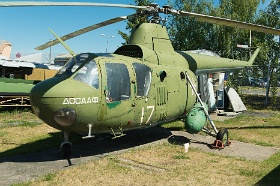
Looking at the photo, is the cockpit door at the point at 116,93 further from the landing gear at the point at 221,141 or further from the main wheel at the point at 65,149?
the landing gear at the point at 221,141

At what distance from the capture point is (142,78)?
8656 mm

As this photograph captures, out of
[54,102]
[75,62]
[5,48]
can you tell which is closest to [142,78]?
[75,62]

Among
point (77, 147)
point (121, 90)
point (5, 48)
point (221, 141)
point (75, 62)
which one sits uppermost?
point (5, 48)

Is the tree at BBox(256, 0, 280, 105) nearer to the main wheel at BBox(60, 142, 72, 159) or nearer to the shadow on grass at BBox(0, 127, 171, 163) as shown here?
the shadow on grass at BBox(0, 127, 171, 163)

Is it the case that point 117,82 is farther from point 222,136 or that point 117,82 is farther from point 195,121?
point 222,136

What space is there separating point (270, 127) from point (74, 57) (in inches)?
393

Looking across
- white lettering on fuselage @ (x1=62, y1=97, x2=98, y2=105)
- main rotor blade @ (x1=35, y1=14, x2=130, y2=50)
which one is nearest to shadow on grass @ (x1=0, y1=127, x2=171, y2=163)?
white lettering on fuselage @ (x1=62, y1=97, x2=98, y2=105)

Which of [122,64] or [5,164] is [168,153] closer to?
[122,64]

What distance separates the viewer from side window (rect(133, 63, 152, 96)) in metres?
8.50

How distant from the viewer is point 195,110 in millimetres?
10086

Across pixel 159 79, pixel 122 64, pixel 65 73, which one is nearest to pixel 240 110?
pixel 159 79

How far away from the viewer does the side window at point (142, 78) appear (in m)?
8.50

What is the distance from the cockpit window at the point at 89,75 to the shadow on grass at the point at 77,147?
7.63 feet

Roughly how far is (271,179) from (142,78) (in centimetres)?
432
